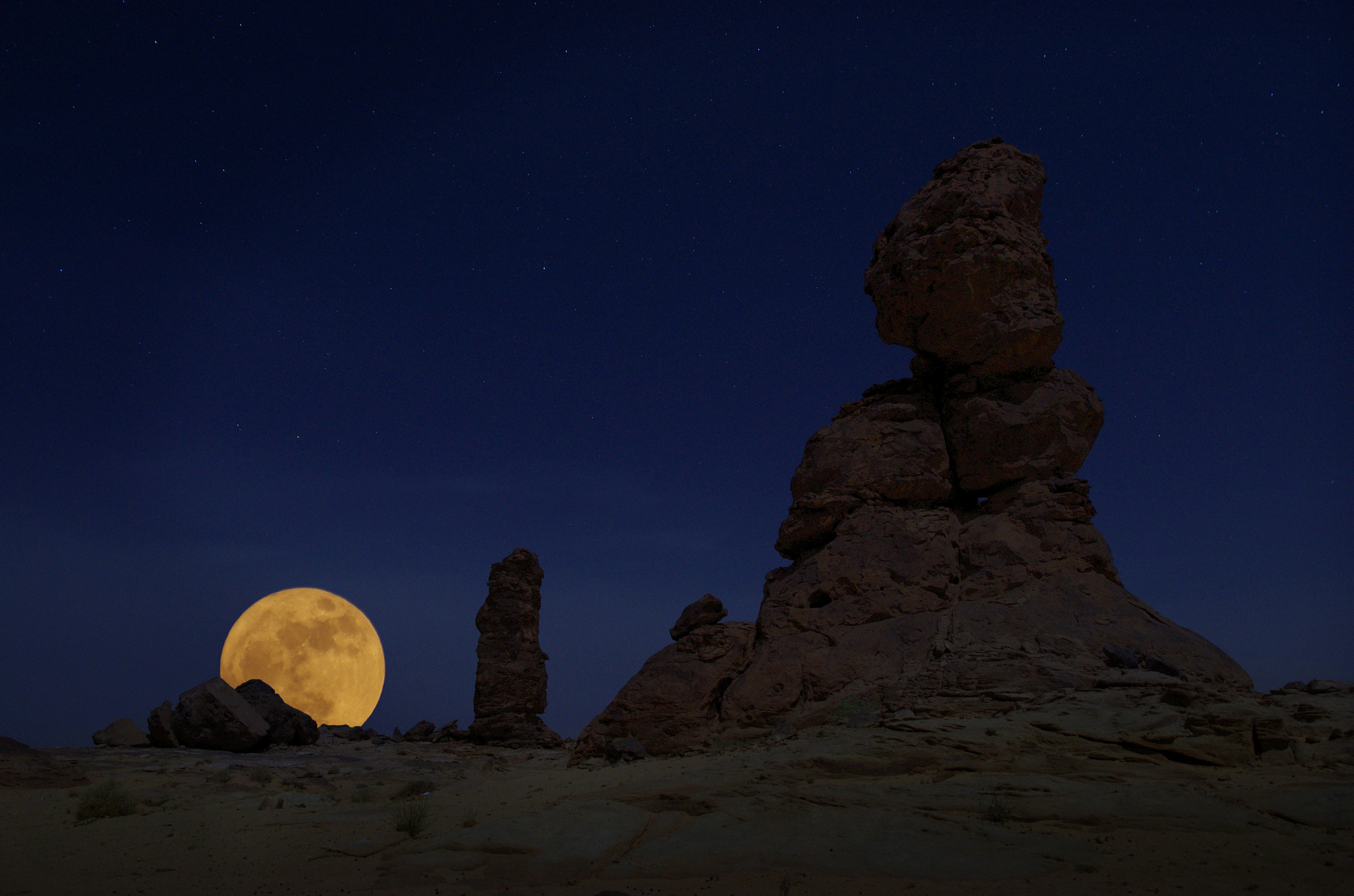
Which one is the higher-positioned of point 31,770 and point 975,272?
point 975,272

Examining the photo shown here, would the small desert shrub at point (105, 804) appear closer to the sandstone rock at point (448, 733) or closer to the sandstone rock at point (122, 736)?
the sandstone rock at point (122, 736)

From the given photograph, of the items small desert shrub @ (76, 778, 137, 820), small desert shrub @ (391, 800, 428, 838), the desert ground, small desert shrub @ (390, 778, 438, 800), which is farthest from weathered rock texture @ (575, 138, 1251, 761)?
small desert shrub @ (76, 778, 137, 820)

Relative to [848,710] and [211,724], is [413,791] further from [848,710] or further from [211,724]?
[211,724]

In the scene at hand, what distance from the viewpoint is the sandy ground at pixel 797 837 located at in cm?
554

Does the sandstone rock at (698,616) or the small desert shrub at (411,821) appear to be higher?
the sandstone rock at (698,616)

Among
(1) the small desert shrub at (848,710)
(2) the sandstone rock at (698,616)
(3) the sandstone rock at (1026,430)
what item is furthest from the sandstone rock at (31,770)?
(3) the sandstone rock at (1026,430)

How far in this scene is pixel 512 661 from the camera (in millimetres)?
32875

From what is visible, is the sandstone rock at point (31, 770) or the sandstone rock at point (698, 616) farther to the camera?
the sandstone rock at point (698, 616)

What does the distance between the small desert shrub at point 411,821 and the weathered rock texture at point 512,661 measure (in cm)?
2434

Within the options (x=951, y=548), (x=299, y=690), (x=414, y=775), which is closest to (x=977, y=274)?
(x=951, y=548)

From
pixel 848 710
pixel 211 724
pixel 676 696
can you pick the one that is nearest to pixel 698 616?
pixel 676 696

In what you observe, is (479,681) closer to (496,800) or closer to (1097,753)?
(496,800)

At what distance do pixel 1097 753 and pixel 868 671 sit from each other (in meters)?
4.59

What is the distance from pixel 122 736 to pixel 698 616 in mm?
20329
